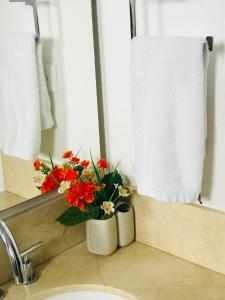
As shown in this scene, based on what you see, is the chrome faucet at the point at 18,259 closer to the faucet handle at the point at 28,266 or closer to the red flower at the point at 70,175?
the faucet handle at the point at 28,266

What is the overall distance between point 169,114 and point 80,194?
37 centimetres

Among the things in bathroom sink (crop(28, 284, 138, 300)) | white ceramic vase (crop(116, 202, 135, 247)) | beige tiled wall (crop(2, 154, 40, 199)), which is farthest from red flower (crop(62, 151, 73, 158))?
bathroom sink (crop(28, 284, 138, 300))

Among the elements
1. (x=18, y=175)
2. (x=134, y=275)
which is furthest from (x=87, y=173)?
(x=134, y=275)

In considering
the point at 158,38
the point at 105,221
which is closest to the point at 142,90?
the point at 158,38

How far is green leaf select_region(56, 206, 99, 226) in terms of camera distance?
139 cm

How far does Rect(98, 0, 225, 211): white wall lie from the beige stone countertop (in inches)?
8.6

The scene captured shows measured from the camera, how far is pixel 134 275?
4.34 ft

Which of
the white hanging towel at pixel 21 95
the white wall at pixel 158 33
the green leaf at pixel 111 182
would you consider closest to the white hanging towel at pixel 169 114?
the white wall at pixel 158 33

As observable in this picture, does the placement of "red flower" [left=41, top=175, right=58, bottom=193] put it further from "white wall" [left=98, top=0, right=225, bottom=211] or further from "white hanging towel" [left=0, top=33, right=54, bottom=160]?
"white wall" [left=98, top=0, right=225, bottom=211]

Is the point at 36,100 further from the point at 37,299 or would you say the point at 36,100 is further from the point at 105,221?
the point at 37,299

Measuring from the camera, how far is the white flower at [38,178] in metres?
1.35

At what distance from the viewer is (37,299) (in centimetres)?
125

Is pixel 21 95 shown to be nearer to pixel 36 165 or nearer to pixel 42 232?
pixel 36 165

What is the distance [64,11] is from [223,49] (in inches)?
20.1
